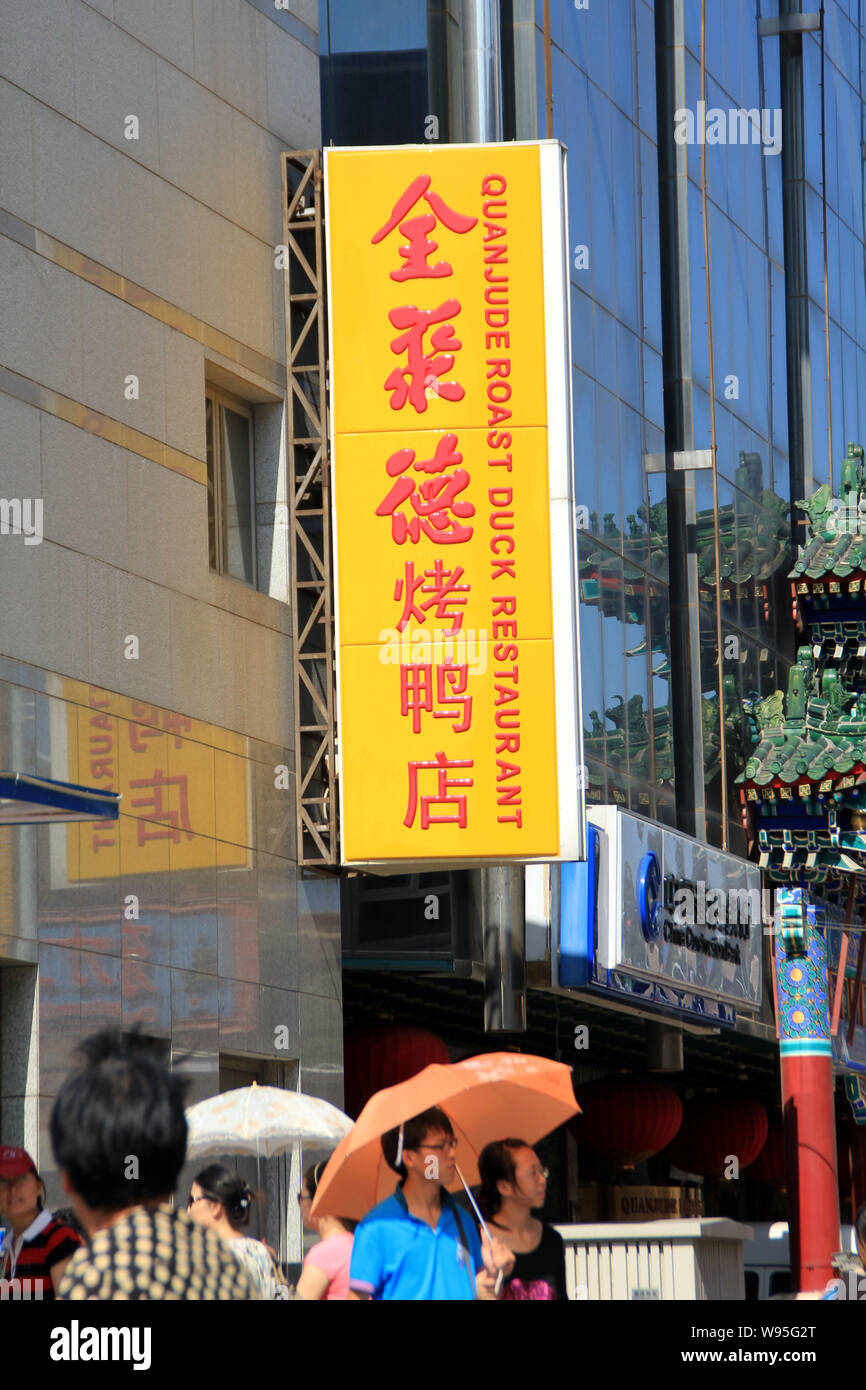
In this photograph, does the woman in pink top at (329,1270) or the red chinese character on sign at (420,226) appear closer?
the woman in pink top at (329,1270)

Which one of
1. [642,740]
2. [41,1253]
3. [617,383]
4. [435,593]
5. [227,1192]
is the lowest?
[41,1253]

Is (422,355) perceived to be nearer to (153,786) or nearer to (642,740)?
(153,786)

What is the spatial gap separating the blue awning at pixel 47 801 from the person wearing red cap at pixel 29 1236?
1.54 meters

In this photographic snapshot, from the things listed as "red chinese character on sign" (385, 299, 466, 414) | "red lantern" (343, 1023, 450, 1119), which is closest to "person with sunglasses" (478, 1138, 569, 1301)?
"red chinese character on sign" (385, 299, 466, 414)

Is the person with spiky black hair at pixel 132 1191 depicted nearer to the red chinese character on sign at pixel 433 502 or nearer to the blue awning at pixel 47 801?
the blue awning at pixel 47 801

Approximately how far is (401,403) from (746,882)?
10913 mm

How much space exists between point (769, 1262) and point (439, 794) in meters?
10.7

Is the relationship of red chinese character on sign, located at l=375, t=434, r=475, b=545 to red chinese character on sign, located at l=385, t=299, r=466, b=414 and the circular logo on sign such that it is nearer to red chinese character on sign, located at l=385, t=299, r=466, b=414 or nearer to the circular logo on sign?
red chinese character on sign, located at l=385, t=299, r=466, b=414

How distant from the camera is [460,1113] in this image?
9742 millimetres

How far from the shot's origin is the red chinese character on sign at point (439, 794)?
52.7 ft

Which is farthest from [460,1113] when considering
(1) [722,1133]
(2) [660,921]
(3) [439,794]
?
(1) [722,1133]

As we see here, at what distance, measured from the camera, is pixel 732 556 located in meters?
28.2

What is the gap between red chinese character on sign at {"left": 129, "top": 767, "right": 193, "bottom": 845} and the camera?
14.0m

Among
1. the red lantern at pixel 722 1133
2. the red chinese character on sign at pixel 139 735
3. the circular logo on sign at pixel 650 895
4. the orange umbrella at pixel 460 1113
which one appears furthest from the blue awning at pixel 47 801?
the red lantern at pixel 722 1133
